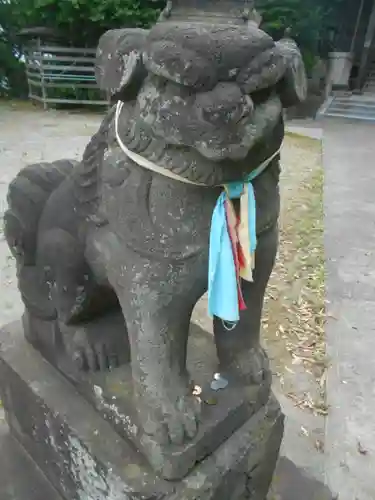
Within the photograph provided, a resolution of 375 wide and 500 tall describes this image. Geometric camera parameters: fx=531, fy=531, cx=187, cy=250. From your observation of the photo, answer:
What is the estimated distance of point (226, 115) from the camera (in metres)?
0.67

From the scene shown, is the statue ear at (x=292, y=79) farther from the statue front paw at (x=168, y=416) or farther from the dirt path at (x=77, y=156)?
the dirt path at (x=77, y=156)

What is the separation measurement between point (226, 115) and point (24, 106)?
6.99 metres

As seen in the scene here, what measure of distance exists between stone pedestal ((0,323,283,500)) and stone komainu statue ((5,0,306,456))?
3.3 inches

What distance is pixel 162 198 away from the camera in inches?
31.1

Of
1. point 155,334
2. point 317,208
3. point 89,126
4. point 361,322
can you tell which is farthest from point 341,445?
point 89,126

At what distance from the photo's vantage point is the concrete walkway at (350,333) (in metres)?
1.45

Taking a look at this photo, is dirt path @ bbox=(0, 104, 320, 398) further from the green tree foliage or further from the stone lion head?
the stone lion head

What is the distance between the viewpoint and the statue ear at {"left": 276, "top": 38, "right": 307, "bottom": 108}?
73cm

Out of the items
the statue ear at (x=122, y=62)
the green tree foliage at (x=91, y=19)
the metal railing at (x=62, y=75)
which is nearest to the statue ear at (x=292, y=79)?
the statue ear at (x=122, y=62)

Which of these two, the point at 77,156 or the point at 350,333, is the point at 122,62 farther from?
the point at 77,156

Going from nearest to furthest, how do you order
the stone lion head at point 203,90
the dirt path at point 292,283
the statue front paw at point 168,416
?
the stone lion head at point 203,90 < the statue front paw at point 168,416 < the dirt path at point 292,283

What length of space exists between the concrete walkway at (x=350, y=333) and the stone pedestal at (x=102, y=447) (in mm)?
445

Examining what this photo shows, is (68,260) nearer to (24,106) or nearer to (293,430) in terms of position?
(293,430)

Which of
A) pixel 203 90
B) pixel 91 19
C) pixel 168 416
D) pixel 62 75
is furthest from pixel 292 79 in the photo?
pixel 62 75
